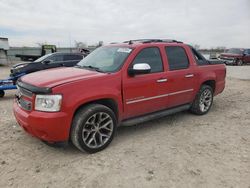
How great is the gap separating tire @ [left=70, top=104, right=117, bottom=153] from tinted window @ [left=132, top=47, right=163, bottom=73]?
1.21 meters

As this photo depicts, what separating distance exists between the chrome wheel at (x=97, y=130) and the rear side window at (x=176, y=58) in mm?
1861

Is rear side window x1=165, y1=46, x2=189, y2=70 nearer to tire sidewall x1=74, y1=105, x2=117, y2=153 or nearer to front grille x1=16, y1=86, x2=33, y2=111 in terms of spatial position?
tire sidewall x1=74, y1=105, x2=117, y2=153

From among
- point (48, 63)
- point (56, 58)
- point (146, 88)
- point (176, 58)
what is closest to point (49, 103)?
point (146, 88)

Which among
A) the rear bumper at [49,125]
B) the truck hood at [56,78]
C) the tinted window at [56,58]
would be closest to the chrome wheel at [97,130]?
the rear bumper at [49,125]

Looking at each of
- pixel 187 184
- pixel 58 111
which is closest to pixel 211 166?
pixel 187 184

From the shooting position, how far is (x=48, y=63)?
1026 centimetres

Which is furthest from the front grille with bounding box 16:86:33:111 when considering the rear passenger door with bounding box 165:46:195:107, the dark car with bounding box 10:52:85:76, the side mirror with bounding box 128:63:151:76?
the dark car with bounding box 10:52:85:76

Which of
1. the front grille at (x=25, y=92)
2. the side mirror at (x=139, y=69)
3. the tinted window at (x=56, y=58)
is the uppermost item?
the tinted window at (x=56, y=58)

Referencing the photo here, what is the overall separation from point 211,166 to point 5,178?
2.93 meters

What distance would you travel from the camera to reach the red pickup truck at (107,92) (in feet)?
10.9

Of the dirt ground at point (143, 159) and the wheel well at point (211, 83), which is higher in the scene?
the wheel well at point (211, 83)

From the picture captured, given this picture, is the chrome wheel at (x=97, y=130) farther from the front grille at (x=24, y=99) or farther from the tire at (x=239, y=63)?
the tire at (x=239, y=63)

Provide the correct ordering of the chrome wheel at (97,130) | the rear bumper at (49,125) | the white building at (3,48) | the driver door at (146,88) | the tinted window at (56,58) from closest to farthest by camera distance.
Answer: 1. the rear bumper at (49,125)
2. the chrome wheel at (97,130)
3. the driver door at (146,88)
4. the tinted window at (56,58)
5. the white building at (3,48)

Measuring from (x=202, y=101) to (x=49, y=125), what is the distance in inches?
158
